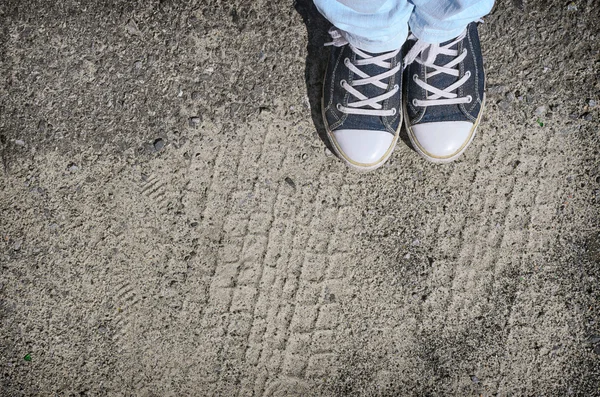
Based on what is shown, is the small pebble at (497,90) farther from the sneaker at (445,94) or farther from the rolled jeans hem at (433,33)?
the rolled jeans hem at (433,33)

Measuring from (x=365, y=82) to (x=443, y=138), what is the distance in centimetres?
36

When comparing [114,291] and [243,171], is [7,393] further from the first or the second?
[243,171]

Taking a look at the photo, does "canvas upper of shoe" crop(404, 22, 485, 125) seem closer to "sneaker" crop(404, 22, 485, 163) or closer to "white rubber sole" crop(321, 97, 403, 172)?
"sneaker" crop(404, 22, 485, 163)

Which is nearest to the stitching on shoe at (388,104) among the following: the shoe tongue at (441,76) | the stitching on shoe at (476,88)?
the shoe tongue at (441,76)

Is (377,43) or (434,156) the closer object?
(377,43)

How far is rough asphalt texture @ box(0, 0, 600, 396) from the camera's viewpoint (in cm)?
181

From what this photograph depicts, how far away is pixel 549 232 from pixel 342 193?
0.85 m

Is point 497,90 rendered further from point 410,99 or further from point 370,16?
point 370,16

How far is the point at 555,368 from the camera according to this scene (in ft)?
5.88

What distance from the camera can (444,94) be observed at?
5.53ft

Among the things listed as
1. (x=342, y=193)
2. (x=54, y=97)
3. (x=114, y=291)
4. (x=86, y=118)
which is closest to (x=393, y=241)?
(x=342, y=193)

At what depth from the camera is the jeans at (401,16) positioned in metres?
1.34

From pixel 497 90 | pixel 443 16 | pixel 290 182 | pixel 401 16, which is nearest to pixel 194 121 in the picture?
pixel 290 182

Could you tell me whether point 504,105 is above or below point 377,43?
below
